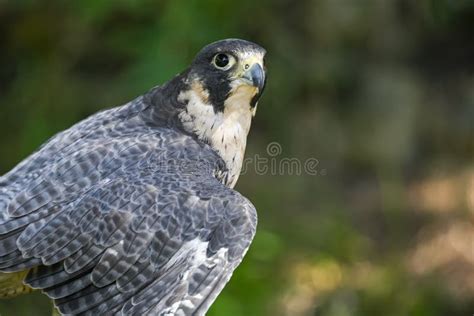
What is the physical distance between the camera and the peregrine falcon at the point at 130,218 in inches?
157

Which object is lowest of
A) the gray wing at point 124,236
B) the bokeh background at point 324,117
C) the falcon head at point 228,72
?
the bokeh background at point 324,117

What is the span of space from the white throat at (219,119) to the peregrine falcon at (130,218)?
0.05 meters

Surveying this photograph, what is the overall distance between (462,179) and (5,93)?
3.83 m

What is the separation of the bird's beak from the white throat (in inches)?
4.0

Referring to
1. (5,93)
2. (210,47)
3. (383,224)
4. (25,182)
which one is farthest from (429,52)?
(25,182)

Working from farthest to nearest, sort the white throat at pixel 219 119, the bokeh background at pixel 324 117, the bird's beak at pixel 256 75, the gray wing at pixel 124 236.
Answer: the bokeh background at pixel 324 117
the white throat at pixel 219 119
the bird's beak at pixel 256 75
the gray wing at pixel 124 236

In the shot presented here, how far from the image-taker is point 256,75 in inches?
180

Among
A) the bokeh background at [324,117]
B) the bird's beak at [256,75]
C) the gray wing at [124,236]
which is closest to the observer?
the gray wing at [124,236]

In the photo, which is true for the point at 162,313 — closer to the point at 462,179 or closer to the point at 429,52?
the point at 462,179

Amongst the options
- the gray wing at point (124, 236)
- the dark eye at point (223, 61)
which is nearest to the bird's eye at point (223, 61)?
the dark eye at point (223, 61)

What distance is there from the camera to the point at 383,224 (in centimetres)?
838

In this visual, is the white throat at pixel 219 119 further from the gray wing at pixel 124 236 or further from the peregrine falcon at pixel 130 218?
the gray wing at pixel 124 236

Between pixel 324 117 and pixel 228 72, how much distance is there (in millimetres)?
4297

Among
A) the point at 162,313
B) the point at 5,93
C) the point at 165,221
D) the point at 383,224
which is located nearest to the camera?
the point at 162,313
